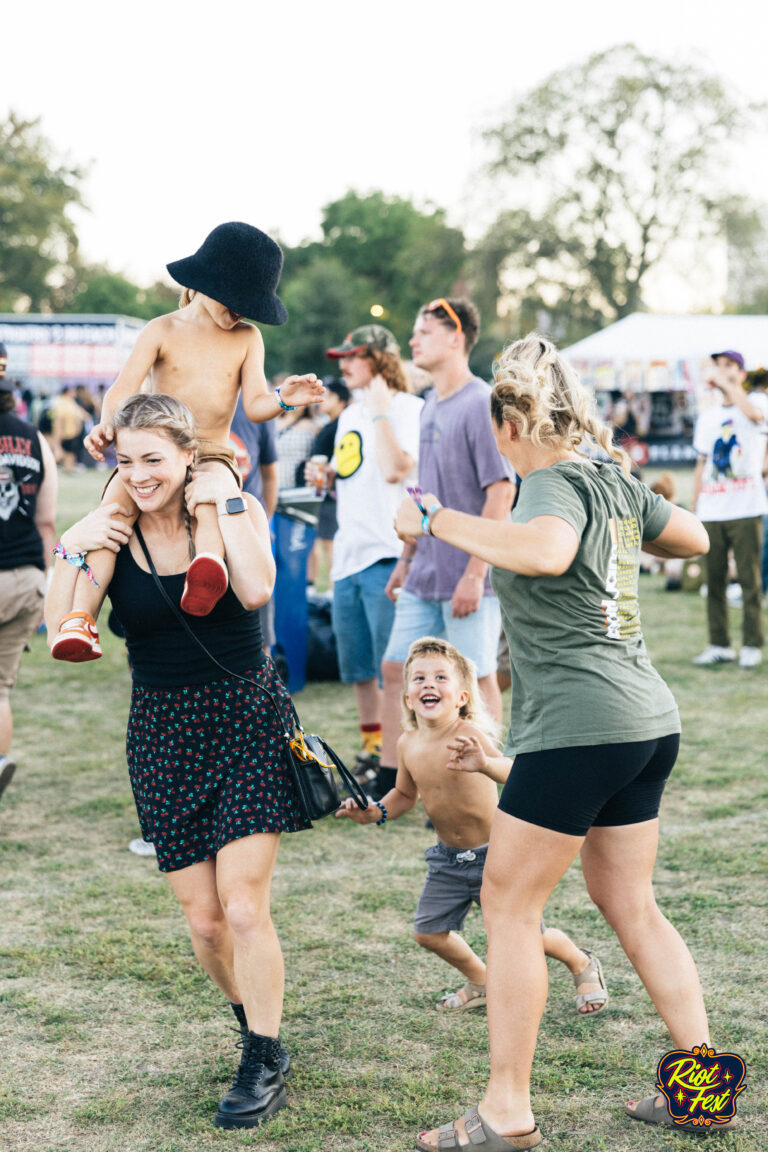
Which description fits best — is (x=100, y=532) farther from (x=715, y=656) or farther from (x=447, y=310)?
(x=715, y=656)

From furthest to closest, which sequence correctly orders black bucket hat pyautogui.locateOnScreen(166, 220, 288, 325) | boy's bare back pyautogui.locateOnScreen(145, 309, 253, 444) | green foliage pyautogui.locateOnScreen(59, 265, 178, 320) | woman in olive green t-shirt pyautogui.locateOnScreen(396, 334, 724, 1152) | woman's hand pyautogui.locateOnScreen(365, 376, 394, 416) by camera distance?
green foliage pyautogui.locateOnScreen(59, 265, 178, 320), woman's hand pyautogui.locateOnScreen(365, 376, 394, 416), boy's bare back pyautogui.locateOnScreen(145, 309, 253, 444), black bucket hat pyautogui.locateOnScreen(166, 220, 288, 325), woman in olive green t-shirt pyautogui.locateOnScreen(396, 334, 724, 1152)

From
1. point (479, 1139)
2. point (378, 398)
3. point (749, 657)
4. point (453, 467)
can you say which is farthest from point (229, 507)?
point (749, 657)

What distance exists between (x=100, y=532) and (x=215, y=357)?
91cm

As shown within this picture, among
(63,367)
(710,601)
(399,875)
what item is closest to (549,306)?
(63,367)

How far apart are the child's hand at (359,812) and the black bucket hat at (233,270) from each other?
1451 mm

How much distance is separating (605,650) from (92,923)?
8.41 feet

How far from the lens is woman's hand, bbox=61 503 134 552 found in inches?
118

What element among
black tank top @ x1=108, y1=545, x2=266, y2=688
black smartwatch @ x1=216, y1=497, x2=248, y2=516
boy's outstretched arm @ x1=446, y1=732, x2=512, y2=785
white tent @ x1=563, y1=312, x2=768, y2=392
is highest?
white tent @ x1=563, y1=312, x2=768, y2=392

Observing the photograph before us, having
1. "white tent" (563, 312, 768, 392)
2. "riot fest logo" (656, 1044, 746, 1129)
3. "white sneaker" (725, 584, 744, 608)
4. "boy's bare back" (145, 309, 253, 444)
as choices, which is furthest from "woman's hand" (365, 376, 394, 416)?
"white tent" (563, 312, 768, 392)

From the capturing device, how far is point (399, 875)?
479 centimetres

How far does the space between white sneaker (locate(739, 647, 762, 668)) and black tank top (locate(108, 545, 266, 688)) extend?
6399mm

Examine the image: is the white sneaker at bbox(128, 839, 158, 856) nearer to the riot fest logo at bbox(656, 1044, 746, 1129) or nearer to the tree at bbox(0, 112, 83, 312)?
the riot fest logo at bbox(656, 1044, 746, 1129)

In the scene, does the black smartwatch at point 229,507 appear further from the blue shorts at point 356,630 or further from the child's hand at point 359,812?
the blue shorts at point 356,630

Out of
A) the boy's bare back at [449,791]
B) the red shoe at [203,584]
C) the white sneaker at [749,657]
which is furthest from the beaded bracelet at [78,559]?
the white sneaker at [749,657]
